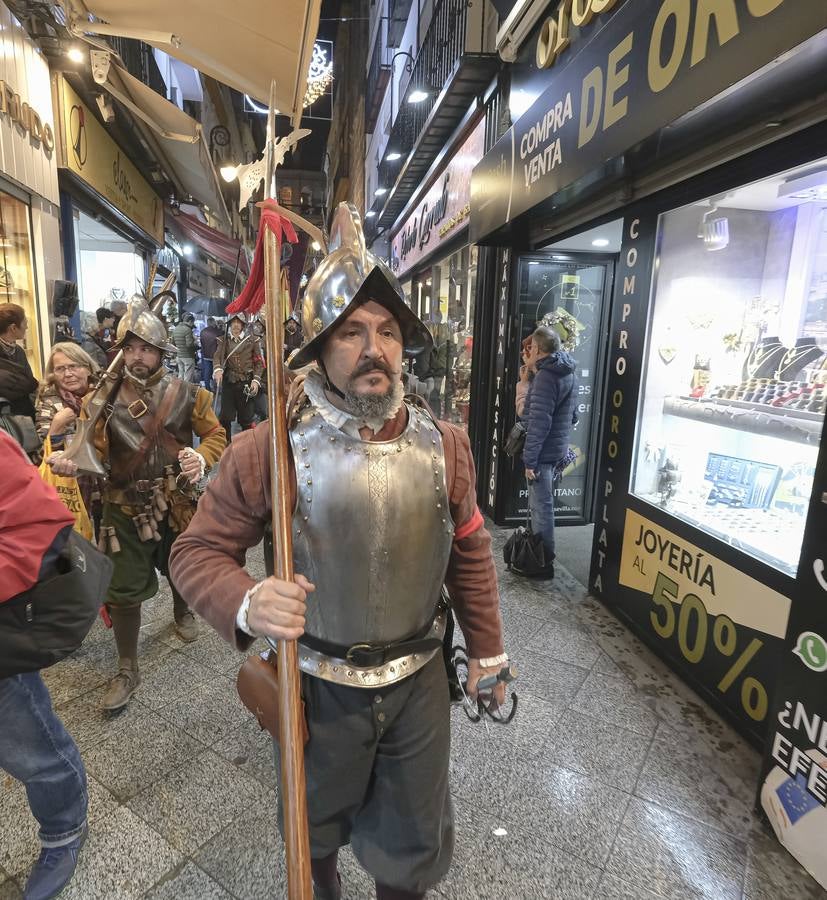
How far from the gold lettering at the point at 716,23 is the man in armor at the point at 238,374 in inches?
234

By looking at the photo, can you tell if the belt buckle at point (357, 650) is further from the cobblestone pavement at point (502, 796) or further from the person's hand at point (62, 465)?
the person's hand at point (62, 465)

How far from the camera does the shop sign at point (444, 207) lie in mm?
6359

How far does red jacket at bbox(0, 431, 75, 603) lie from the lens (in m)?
1.48

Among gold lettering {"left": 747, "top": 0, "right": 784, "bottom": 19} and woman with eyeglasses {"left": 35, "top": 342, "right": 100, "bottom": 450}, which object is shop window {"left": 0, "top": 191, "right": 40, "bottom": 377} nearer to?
woman with eyeglasses {"left": 35, "top": 342, "right": 100, "bottom": 450}

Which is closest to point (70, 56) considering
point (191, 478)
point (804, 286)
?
point (191, 478)

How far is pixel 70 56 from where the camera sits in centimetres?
563

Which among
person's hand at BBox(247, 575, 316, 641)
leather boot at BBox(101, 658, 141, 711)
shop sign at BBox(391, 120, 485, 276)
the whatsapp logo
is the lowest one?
leather boot at BBox(101, 658, 141, 711)

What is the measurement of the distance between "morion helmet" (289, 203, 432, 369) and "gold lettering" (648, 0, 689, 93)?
5.16 ft

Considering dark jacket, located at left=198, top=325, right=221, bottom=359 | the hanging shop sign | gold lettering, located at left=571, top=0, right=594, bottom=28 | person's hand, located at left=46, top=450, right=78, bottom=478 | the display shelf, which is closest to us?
the hanging shop sign

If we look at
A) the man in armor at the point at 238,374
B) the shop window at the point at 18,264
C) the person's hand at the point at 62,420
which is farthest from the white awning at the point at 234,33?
the man in armor at the point at 238,374

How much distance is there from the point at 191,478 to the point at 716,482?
9.57 ft

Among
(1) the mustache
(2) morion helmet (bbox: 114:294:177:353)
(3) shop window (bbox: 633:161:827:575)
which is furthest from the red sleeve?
(2) morion helmet (bbox: 114:294:177:353)

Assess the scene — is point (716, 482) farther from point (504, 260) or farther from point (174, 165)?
point (174, 165)

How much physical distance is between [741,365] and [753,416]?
31 cm
